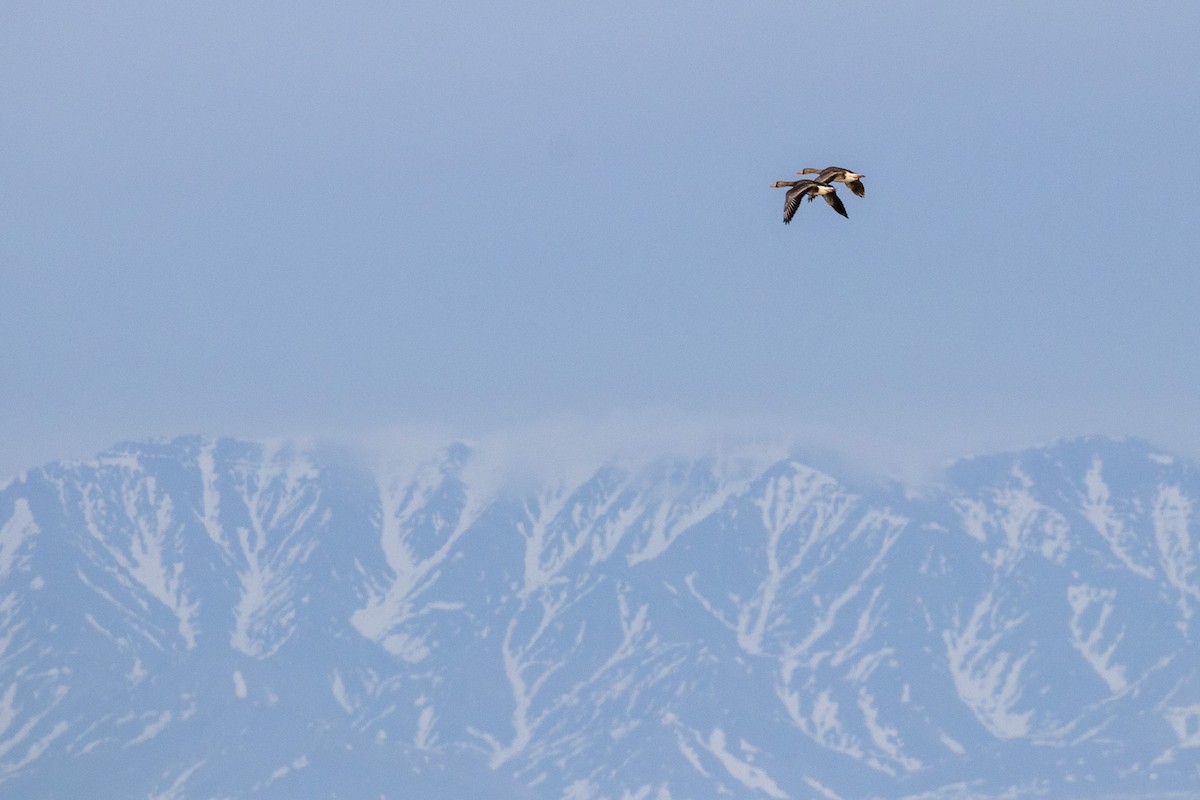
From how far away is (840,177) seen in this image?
76438 mm

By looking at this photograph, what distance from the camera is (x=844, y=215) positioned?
75500 mm

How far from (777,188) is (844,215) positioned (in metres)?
4.01

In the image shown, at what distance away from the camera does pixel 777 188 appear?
7912cm

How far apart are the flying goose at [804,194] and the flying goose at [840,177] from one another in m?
0.25

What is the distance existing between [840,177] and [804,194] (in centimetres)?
184

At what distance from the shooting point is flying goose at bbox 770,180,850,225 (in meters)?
76.8

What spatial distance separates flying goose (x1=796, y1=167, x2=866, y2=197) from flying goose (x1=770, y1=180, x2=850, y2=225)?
0.25 metres

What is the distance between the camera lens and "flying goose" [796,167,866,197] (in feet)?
248

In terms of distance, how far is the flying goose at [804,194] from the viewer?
76750mm

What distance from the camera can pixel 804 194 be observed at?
7806cm

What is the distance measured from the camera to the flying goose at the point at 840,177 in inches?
2972
